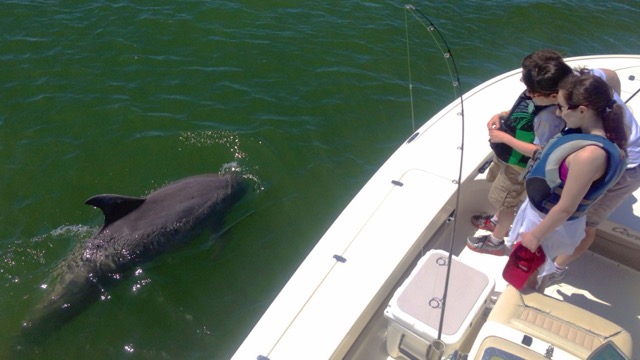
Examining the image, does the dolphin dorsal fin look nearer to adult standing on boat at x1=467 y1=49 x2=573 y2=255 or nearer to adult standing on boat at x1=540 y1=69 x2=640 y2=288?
adult standing on boat at x1=467 y1=49 x2=573 y2=255

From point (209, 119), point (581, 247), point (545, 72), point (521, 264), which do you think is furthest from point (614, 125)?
point (209, 119)

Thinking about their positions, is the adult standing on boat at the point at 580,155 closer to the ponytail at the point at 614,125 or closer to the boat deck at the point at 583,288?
the ponytail at the point at 614,125

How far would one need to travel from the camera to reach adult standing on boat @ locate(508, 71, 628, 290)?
10.5 feet

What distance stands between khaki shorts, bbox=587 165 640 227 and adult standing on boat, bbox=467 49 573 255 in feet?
2.04

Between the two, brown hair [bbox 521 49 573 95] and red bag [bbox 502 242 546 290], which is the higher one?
brown hair [bbox 521 49 573 95]

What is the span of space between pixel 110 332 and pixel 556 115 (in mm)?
4862

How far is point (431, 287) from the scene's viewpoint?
3920mm

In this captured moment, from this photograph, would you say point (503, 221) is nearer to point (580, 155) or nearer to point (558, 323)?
point (558, 323)

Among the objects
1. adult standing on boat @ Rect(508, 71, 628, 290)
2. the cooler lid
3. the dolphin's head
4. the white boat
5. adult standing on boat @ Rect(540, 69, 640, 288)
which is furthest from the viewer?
the dolphin's head

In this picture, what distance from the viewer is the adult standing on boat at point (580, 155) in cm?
321

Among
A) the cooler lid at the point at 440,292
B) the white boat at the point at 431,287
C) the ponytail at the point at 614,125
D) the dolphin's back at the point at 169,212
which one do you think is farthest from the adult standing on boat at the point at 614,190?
the dolphin's back at the point at 169,212

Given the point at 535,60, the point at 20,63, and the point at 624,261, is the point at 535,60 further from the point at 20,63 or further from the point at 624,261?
the point at 20,63

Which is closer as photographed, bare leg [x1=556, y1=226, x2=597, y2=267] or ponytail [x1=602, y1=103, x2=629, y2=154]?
ponytail [x1=602, y1=103, x2=629, y2=154]

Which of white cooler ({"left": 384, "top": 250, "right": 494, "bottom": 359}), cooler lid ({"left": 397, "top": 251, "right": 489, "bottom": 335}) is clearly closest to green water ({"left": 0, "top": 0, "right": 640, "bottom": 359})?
white cooler ({"left": 384, "top": 250, "right": 494, "bottom": 359})
